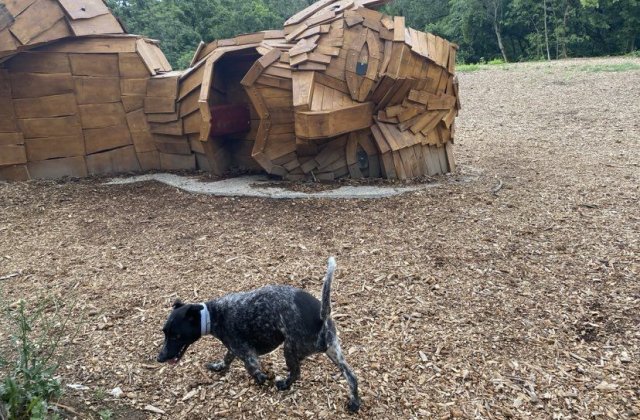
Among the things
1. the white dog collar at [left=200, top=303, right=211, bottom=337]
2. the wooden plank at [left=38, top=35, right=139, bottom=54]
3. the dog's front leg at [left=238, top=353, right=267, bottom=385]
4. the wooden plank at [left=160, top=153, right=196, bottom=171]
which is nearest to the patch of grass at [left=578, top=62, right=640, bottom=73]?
the wooden plank at [left=160, top=153, right=196, bottom=171]

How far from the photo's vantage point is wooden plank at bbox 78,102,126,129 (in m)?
6.80

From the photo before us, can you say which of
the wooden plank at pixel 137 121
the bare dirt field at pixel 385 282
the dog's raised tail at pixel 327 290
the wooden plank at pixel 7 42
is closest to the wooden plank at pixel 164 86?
the wooden plank at pixel 137 121

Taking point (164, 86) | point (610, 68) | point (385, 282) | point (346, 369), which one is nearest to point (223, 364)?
point (346, 369)

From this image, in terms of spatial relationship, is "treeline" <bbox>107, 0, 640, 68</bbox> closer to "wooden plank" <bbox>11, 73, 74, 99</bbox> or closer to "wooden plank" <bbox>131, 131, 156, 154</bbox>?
"wooden plank" <bbox>131, 131, 156, 154</bbox>

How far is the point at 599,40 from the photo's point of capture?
1031 inches

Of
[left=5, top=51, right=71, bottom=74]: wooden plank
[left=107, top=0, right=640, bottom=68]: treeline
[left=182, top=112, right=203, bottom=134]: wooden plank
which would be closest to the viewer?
[left=5, top=51, right=71, bottom=74]: wooden plank

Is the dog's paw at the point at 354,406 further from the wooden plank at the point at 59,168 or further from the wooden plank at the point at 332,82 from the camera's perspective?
the wooden plank at the point at 59,168

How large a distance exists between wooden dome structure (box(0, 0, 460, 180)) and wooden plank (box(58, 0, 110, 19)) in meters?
0.02

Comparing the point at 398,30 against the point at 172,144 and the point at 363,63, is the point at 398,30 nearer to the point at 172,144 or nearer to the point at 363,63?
the point at 363,63

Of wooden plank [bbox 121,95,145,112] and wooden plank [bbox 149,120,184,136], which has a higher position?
wooden plank [bbox 121,95,145,112]

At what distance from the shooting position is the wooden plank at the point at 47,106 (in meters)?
6.48

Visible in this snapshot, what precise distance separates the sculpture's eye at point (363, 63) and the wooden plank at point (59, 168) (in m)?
4.04

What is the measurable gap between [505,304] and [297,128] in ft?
10.3

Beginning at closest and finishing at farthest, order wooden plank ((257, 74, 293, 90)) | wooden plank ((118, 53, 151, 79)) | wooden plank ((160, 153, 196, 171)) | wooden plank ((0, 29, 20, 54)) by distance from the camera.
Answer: wooden plank ((257, 74, 293, 90)) < wooden plank ((0, 29, 20, 54)) < wooden plank ((118, 53, 151, 79)) < wooden plank ((160, 153, 196, 171))
